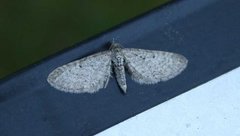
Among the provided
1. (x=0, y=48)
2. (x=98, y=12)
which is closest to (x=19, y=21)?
(x=0, y=48)

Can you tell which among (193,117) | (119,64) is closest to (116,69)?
(119,64)

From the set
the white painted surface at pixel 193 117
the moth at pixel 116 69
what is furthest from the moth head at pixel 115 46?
the white painted surface at pixel 193 117

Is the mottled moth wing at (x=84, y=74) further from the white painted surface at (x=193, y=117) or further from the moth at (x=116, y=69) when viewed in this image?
the white painted surface at (x=193, y=117)

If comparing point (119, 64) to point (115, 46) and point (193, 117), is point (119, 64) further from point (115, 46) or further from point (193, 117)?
point (193, 117)

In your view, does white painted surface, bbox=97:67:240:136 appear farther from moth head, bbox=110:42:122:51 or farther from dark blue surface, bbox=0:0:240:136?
moth head, bbox=110:42:122:51

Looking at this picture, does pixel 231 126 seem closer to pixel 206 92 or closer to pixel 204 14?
pixel 206 92

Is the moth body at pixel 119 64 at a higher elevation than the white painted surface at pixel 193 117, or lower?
higher

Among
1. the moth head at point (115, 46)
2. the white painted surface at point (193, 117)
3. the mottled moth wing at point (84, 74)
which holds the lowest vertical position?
the white painted surface at point (193, 117)
